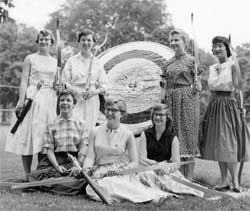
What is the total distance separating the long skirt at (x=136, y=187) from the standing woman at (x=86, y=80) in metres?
0.93

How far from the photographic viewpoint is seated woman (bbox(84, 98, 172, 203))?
12.9 feet

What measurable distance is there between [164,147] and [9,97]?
30665mm

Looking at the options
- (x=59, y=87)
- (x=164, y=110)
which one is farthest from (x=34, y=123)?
(x=164, y=110)

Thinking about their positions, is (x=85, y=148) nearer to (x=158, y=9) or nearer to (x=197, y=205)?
(x=197, y=205)

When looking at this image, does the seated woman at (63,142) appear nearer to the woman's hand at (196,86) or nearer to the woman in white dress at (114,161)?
the woman in white dress at (114,161)

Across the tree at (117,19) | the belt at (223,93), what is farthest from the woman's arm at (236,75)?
the tree at (117,19)

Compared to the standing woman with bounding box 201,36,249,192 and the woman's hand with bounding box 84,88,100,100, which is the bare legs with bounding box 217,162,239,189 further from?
the woman's hand with bounding box 84,88,100,100

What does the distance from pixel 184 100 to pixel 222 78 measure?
1.69ft

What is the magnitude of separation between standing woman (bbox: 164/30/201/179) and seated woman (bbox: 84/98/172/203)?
0.83 metres

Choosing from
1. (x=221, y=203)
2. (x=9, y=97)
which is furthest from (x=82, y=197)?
(x=9, y=97)

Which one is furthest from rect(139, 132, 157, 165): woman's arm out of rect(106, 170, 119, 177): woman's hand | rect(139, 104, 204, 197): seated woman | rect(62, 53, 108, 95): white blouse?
rect(62, 53, 108, 95): white blouse

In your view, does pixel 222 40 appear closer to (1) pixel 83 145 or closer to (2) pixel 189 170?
(2) pixel 189 170

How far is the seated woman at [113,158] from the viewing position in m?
3.93

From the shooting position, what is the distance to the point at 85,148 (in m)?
4.50
